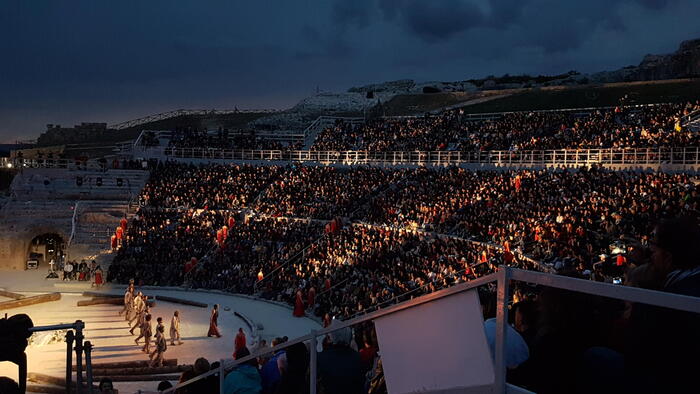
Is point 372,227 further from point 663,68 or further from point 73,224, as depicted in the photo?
point 663,68

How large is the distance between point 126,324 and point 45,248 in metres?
23.5

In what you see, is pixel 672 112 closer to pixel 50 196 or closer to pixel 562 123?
pixel 562 123

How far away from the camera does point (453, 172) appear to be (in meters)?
35.1

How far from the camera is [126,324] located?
84.0 feet

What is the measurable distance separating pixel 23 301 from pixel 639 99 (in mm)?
46433

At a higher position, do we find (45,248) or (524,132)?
(524,132)

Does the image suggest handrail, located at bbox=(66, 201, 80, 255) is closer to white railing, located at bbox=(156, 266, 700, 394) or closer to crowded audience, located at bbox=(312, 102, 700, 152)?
crowded audience, located at bbox=(312, 102, 700, 152)

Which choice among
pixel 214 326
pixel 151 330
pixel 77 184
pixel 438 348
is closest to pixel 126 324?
pixel 151 330

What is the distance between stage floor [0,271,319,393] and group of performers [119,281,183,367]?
1.17 ft

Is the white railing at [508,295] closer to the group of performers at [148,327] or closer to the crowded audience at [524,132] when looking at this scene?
the group of performers at [148,327]

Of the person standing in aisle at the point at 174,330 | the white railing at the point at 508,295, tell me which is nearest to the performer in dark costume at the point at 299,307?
the person standing in aisle at the point at 174,330

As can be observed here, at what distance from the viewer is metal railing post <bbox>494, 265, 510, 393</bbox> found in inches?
124

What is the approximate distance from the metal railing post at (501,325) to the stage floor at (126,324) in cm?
1591

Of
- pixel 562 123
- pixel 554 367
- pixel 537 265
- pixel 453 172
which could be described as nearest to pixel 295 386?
pixel 554 367
